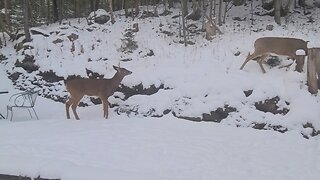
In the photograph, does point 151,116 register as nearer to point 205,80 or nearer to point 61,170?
point 205,80

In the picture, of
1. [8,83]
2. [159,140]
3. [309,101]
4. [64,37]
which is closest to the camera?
[159,140]

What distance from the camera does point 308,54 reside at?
8.41m

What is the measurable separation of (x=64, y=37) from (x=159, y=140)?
6467 millimetres

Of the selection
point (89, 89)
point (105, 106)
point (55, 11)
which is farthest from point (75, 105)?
point (55, 11)

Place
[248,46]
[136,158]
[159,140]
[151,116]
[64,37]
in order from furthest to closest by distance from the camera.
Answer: [64,37], [248,46], [151,116], [159,140], [136,158]

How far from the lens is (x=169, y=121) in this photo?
8.77 metres


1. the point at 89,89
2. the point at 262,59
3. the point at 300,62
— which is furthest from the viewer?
the point at 262,59

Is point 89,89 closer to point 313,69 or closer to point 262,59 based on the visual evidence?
point 262,59

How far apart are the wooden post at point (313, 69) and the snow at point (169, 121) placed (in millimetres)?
171

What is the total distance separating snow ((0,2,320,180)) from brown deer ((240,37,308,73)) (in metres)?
0.35

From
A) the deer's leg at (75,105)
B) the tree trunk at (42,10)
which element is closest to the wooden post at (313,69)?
the deer's leg at (75,105)

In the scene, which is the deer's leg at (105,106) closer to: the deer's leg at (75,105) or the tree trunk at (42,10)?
the deer's leg at (75,105)

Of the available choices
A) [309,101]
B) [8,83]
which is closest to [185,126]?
[309,101]

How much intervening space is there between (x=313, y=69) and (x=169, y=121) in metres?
3.07
